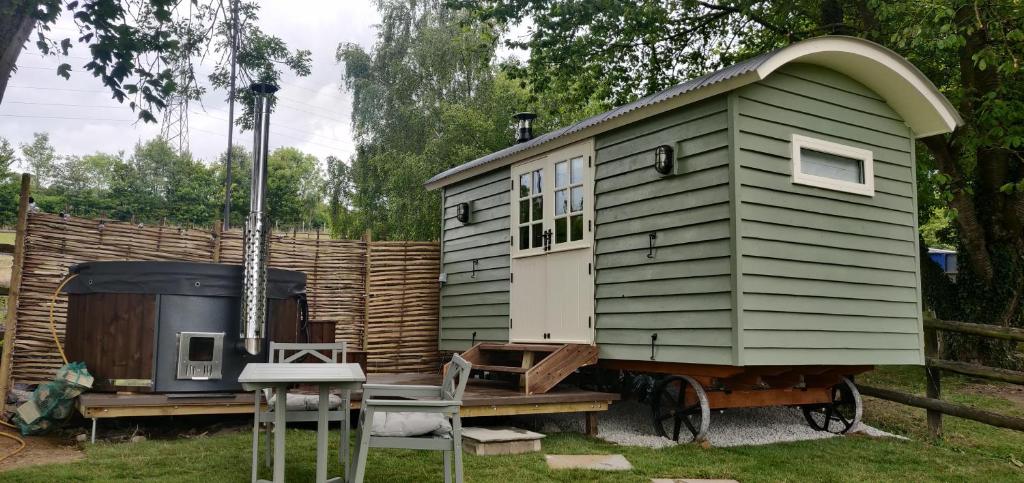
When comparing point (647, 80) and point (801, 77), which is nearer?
point (801, 77)

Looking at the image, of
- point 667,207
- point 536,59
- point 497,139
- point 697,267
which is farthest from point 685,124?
point 497,139

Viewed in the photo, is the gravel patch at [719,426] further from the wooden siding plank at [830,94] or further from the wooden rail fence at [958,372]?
the wooden siding plank at [830,94]

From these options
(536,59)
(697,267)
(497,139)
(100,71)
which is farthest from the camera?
(497,139)

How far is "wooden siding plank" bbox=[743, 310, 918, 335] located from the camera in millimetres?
5340

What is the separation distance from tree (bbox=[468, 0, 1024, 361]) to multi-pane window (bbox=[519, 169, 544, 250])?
3023mm

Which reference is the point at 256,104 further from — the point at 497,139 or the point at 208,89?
the point at 497,139

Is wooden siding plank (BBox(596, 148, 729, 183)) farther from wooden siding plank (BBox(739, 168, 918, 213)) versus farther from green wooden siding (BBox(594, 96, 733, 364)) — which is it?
wooden siding plank (BBox(739, 168, 918, 213))

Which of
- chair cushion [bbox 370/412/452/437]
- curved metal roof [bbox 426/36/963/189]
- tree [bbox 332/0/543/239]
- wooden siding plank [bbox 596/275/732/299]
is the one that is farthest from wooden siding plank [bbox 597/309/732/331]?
tree [bbox 332/0/543/239]

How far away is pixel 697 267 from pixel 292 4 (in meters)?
3.54

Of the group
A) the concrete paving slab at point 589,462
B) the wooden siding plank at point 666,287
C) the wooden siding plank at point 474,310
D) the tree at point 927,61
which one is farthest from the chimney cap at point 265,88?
the tree at point 927,61

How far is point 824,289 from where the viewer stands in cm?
577

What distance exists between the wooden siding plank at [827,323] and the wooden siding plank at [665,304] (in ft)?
0.76

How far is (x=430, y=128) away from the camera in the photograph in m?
20.7

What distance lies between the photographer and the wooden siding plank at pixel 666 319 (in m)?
5.39
